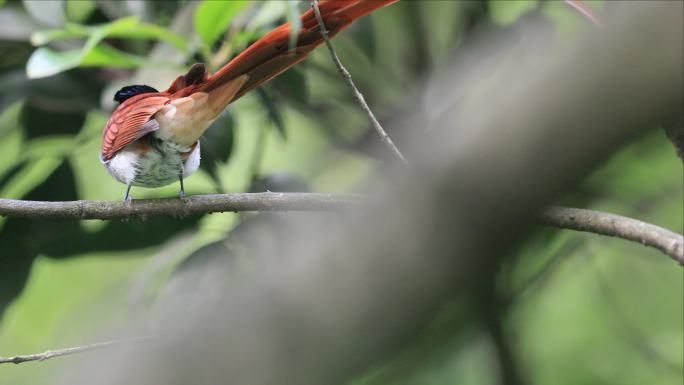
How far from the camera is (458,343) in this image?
1.70 m

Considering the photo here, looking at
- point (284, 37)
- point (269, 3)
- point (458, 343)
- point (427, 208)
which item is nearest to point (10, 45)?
point (269, 3)

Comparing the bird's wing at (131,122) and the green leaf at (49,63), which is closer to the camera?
the bird's wing at (131,122)

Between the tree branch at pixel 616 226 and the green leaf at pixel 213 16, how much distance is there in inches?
44.2

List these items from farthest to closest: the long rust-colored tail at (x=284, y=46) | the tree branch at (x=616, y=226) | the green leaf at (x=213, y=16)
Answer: the green leaf at (x=213, y=16)
the long rust-colored tail at (x=284, y=46)
the tree branch at (x=616, y=226)

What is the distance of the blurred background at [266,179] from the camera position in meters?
1.99

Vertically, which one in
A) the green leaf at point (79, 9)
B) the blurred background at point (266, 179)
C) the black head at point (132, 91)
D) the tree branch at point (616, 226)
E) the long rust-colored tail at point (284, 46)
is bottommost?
the blurred background at point (266, 179)

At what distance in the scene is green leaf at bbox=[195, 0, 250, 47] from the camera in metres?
2.11

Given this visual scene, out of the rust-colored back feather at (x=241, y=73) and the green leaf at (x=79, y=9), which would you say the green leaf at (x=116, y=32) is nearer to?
the rust-colored back feather at (x=241, y=73)

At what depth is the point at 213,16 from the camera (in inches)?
83.9

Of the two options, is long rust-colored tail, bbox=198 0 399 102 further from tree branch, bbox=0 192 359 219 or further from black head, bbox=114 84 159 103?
black head, bbox=114 84 159 103

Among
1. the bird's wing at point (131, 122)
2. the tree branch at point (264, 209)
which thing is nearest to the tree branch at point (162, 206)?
the tree branch at point (264, 209)

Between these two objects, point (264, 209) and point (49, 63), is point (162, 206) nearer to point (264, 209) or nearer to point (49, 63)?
point (264, 209)

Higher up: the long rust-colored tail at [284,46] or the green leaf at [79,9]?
the long rust-colored tail at [284,46]

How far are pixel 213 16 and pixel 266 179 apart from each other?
54 centimetres
